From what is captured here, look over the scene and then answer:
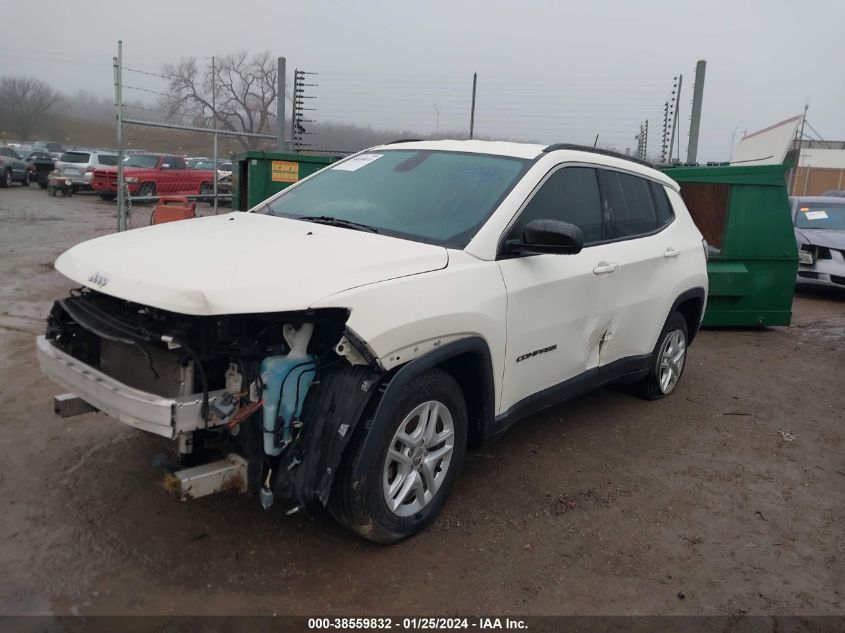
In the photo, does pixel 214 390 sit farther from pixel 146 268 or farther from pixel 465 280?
pixel 465 280

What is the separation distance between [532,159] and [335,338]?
5.63ft

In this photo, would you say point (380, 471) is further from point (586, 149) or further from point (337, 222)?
point (586, 149)

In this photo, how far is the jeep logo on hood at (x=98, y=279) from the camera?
9.94ft

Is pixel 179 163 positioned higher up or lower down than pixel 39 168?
higher up

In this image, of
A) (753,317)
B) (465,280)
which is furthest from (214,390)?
(753,317)

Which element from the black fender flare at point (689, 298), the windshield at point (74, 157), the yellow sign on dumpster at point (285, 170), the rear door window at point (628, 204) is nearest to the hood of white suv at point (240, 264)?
the rear door window at point (628, 204)

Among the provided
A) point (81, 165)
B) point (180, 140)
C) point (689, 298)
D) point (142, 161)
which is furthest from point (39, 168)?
point (689, 298)

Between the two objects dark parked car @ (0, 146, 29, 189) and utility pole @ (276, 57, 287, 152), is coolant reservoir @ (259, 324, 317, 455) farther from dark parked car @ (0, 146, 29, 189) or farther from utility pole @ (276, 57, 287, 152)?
dark parked car @ (0, 146, 29, 189)

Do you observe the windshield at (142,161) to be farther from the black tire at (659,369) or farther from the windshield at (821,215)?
the black tire at (659,369)

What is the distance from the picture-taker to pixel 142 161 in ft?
76.1

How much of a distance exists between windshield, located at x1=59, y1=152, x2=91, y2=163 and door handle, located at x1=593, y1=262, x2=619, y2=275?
25.9 meters

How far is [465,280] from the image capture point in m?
3.37

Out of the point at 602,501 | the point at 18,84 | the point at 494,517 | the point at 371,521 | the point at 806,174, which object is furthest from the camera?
the point at 18,84

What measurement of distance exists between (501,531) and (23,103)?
215ft
